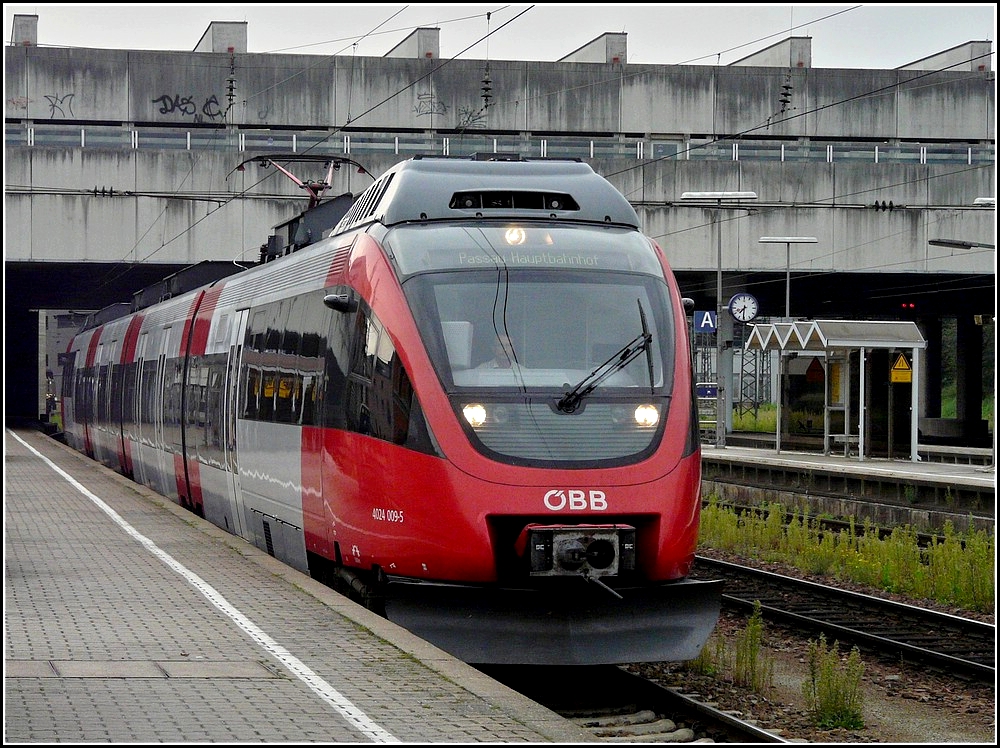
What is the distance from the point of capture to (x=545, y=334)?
34.4 feet

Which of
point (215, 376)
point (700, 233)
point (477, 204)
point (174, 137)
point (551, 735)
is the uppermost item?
point (174, 137)

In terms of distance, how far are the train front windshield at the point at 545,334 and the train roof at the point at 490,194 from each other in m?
0.36

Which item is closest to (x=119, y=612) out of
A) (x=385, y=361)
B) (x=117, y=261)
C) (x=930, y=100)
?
(x=385, y=361)

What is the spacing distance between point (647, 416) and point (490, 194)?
96.7 inches

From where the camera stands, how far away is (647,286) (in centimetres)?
1099

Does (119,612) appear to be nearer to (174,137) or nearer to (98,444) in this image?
(98,444)

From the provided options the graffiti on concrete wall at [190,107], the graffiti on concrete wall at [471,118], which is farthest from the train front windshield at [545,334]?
the graffiti on concrete wall at [190,107]

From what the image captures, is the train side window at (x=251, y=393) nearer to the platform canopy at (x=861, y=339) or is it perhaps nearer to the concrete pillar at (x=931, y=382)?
the platform canopy at (x=861, y=339)

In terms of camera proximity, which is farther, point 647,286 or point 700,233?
point 700,233

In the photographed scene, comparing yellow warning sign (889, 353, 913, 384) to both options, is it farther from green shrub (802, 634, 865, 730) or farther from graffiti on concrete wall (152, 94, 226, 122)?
graffiti on concrete wall (152, 94, 226, 122)

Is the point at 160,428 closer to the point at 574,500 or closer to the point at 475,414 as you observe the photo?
the point at 475,414

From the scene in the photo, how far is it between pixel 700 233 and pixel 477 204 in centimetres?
2883

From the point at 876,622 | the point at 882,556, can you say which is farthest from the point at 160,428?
the point at 876,622

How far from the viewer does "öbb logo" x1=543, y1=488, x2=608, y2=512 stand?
9680 millimetres
